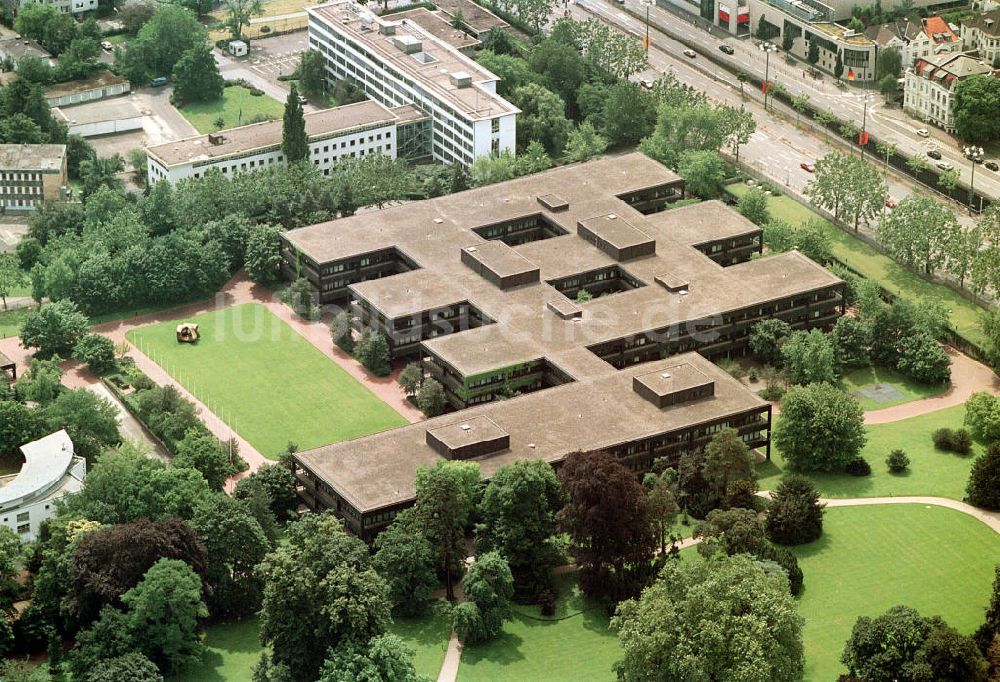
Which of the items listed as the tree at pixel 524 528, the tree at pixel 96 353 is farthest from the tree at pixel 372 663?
the tree at pixel 96 353

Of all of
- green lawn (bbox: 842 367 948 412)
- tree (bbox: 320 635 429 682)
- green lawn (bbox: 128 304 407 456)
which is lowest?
green lawn (bbox: 128 304 407 456)

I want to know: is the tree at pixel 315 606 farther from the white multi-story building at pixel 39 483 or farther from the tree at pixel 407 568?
the white multi-story building at pixel 39 483

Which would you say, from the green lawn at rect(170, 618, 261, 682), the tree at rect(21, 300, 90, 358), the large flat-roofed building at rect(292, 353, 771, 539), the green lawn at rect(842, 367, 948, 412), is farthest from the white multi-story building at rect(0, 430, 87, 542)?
the green lawn at rect(842, 367, 948, 412)

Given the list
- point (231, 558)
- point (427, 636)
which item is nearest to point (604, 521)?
point (427, 636)

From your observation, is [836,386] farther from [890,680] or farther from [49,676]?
[49,676]

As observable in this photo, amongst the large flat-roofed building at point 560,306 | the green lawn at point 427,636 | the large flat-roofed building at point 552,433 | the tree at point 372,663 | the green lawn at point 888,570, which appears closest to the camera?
the tree at point 372,663

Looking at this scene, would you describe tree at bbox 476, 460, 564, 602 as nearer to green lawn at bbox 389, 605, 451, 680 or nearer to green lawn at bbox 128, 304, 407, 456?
green lawn at bbox 389, 605, 451, 680
